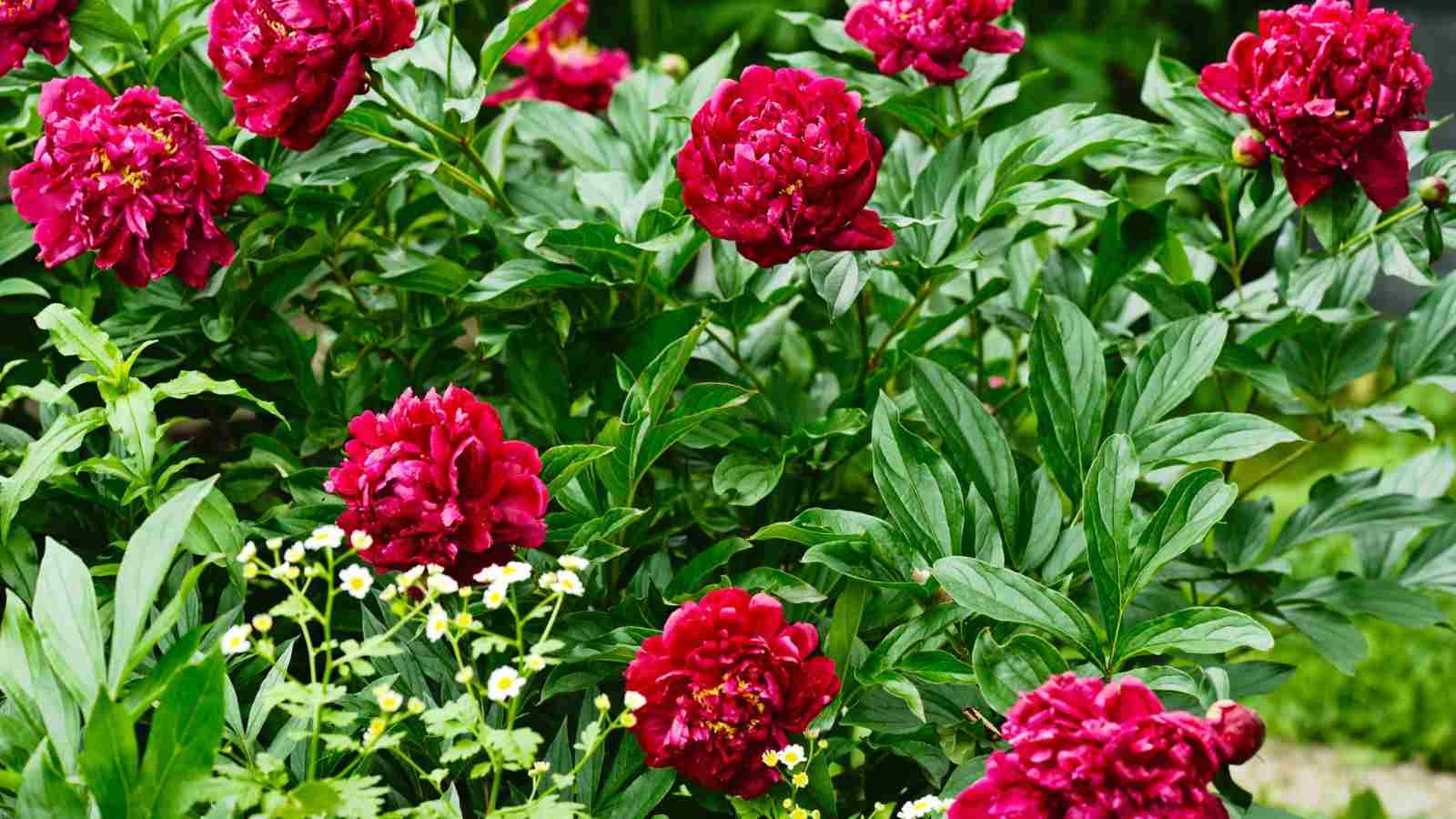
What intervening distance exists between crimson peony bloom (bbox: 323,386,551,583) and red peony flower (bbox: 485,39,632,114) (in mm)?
804

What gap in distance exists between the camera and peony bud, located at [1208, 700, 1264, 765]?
80cm

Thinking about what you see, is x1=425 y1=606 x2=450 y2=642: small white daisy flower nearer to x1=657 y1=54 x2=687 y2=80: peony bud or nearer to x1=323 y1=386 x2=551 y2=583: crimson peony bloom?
x1=323 y1=386 x2=551 y2=583: crimson peony bloom

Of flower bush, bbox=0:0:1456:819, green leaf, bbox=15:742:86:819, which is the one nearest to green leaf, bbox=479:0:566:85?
flower bush, bbox=0:0:1456:819

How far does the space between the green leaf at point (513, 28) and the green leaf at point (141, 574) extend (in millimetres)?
443

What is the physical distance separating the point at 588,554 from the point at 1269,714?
2.14 metres

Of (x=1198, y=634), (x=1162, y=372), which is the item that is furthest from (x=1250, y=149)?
(x=1198, y=634)

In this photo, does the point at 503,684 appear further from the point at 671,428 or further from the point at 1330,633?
the point at 1330,633

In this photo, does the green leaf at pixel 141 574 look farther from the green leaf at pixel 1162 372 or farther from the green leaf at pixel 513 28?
the green leaf at pixel 1162 372

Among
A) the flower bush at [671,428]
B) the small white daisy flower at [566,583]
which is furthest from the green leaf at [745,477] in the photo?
the small white daisy flower at [566,583]

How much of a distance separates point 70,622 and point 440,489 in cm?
23

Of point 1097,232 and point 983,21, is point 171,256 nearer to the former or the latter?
point 983,21

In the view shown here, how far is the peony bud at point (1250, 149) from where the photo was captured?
119cm

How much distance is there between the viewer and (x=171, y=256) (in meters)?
1.11

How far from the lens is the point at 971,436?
1.12 metres
